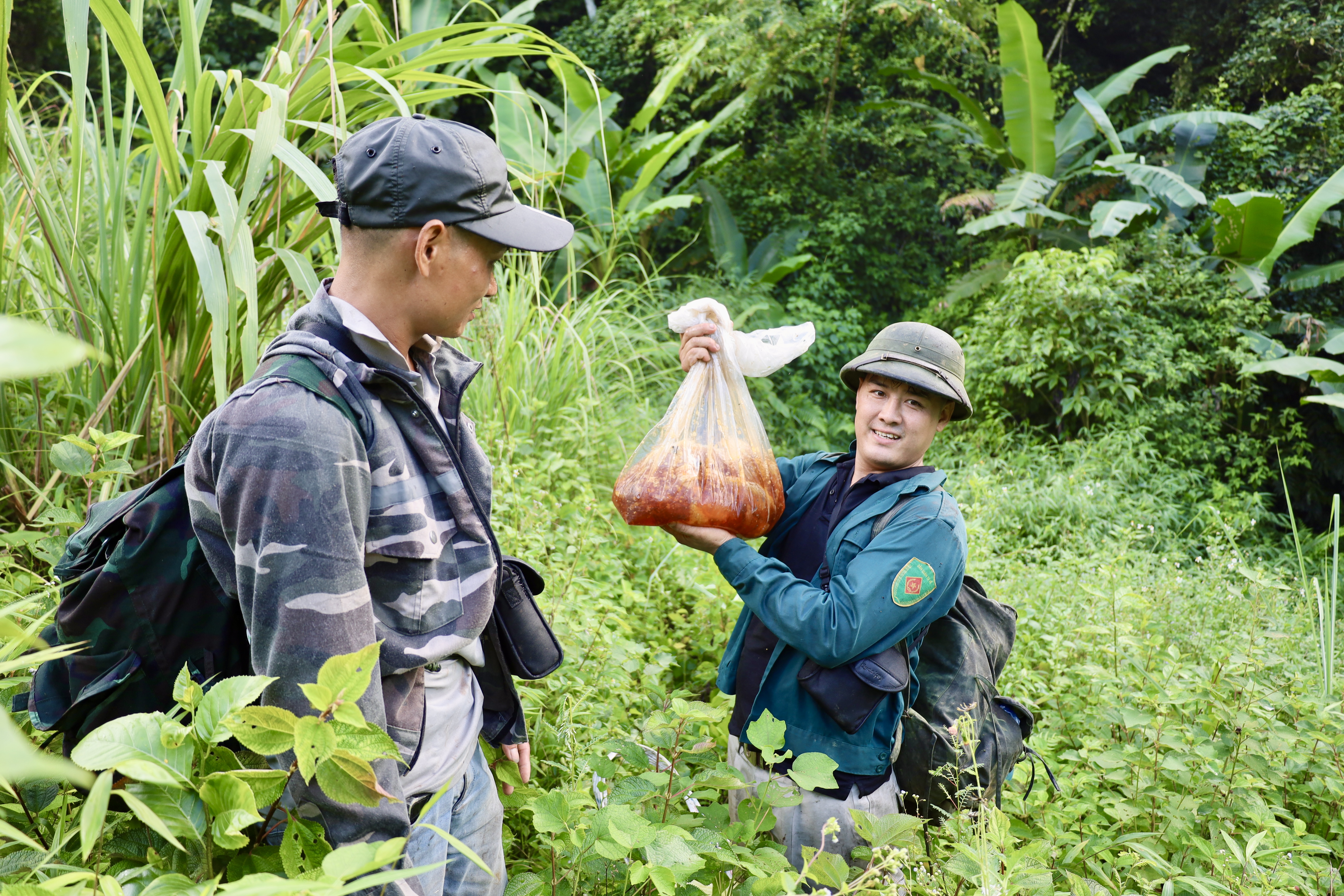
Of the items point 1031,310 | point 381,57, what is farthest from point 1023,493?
point 381,57

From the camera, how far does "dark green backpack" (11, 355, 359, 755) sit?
1104 mm

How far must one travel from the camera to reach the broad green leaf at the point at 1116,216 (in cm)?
809

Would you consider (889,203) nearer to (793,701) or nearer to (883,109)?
(883,109)

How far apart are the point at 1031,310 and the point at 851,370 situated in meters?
6.60

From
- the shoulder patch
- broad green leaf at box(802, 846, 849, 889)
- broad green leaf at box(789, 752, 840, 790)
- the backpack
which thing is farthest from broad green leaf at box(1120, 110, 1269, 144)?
broad green leaf at box(802, 846, 849, 889)

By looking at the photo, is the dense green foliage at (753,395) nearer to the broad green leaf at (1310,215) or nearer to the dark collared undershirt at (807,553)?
the dark collared undershirt at (807,553)

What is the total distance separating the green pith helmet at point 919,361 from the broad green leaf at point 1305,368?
650 centimetres

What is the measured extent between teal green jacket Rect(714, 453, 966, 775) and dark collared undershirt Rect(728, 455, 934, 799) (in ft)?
0.11

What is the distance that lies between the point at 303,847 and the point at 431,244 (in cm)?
77

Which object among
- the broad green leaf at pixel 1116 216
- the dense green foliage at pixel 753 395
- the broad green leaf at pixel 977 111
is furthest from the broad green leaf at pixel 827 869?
the broad green leaf at pixel 977 111

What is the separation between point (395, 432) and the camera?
48.1 inches

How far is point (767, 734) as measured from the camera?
149 cm

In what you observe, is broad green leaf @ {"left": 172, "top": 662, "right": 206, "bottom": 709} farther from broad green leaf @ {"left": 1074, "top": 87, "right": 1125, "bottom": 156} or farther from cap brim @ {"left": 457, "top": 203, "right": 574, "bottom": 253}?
broad green leaf @ {"left": 1074, "top": 87, "right": 1125, "bottom": 156}

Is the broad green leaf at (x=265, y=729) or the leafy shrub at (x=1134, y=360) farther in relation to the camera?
the leafy shrub at (x=1134, y=360)
